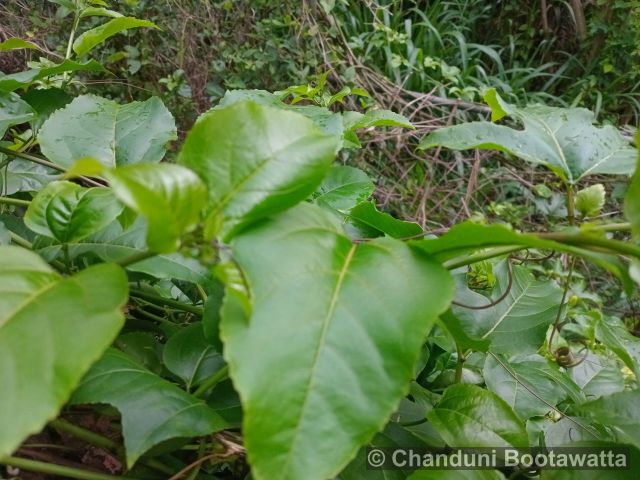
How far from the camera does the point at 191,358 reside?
436mm

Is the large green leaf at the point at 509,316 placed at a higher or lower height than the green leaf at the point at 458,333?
lower

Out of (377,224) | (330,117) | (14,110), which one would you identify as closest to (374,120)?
(330,117)

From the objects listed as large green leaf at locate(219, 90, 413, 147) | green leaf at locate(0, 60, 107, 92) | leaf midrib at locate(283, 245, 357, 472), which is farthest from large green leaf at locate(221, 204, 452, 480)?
green leaf at locate(0, 60, 107, 92)

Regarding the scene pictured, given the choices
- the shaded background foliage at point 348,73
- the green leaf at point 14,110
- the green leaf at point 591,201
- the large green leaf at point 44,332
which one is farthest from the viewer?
the shaded background foliage at point 348,73

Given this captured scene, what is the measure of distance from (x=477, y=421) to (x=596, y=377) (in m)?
0.28

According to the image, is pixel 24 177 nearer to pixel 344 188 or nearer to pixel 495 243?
pixel 344 188

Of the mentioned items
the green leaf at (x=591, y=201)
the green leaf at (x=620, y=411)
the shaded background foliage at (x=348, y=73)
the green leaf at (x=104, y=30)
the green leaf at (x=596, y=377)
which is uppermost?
the green leaf at (x=104, y=30)

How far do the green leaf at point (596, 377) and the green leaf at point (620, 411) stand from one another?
18 cm

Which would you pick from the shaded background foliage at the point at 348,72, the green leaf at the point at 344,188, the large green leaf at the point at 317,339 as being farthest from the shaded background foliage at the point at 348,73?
the large green leaf at the point at 317,339

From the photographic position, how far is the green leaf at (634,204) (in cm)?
34

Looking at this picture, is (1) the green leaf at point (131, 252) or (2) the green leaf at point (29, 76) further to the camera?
(2) the green leaf at point (29, 76)

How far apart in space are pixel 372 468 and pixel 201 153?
Result: 292mm

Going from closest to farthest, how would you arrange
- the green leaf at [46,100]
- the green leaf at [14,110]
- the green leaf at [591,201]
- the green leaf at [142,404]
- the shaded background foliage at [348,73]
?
the green leaf at [142,404] → the green leaf at [591,201] → the green leaf at [14,110] → the green leaf at [46,100] → the shaded background foliage at [348,73]

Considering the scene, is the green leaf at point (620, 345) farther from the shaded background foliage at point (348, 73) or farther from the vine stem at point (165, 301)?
the shaded background foliage at point (348, 73)
